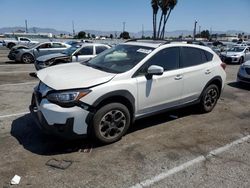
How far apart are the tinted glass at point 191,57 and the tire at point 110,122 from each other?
1.79 metres

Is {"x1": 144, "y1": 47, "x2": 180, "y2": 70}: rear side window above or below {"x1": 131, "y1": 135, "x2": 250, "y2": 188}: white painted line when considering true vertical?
above

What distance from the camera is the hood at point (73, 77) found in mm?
3992

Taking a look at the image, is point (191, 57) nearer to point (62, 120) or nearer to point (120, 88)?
point (120, 88)

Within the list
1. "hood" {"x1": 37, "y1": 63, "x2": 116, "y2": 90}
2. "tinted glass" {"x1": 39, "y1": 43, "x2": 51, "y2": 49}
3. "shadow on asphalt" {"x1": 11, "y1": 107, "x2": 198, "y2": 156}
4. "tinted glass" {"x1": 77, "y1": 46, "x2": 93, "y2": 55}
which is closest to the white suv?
"hood" {"x1": 37, "y1": 63, "x2": 116, "y2": 90}

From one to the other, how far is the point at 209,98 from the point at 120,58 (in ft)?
8.23

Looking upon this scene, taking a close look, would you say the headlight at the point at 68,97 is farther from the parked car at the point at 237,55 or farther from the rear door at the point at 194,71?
the parked car at the point at 237,55

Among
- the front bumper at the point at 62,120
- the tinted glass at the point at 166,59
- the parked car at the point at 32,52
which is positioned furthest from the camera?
the parked car at the point at 32,52

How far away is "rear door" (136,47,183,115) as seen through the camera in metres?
4.63

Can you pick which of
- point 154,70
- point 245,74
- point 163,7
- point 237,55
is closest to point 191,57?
point 154,70

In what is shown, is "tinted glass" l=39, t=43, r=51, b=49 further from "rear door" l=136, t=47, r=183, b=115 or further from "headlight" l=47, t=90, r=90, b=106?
"headlight" l=47, t=90, r=90, b=106

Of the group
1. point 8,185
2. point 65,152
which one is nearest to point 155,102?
point 65,152

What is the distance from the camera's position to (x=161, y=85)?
4.87 meters

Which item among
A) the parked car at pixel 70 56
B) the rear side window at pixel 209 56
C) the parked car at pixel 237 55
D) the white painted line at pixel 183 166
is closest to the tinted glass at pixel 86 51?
the parked car at pixel 70 56

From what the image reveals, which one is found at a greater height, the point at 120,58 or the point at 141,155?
the point at 120,58
